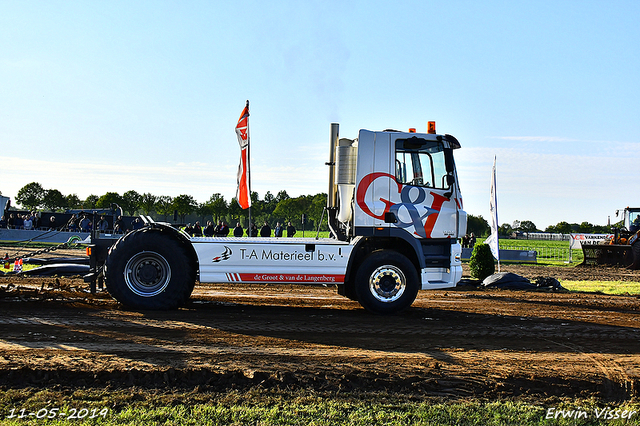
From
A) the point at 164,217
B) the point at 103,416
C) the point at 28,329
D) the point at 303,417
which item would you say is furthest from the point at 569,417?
the point at 164,217

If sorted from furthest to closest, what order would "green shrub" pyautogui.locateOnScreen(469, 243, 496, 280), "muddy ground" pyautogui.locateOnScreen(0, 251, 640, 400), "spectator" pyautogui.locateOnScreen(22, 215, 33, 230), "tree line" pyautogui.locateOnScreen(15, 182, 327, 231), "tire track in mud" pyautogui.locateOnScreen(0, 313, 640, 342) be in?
"tree line" pyautogui.locateOnScreen(15, 182, 327, 231)
"spectator" pyautogui.locateOnScreen(22, 215, 33, 230)
"green shrub" pyautogui.locateOnScreen(469, 243, 496, 280)
"tire track in mud" pyautogui.locateOnScreen(0, 313, 640, 342)
"muddy ground" pyautogui.locateOnScreen(0, 251, 640, 400)

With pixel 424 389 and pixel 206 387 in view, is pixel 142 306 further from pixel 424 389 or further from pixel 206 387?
pixel 424 389

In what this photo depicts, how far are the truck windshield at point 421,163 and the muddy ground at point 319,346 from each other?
7.66ft

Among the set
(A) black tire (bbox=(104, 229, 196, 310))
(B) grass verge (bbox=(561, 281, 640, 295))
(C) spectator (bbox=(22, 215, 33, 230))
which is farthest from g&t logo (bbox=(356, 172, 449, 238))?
(C) spectator (bbox=(22, 215, 33, 230))

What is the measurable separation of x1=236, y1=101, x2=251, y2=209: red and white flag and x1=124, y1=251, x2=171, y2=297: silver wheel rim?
12.4 feet

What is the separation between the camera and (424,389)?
518cm

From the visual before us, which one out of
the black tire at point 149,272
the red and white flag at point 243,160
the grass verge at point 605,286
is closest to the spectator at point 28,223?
the red and white flag at point 243,160

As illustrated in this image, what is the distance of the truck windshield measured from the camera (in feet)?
30.5

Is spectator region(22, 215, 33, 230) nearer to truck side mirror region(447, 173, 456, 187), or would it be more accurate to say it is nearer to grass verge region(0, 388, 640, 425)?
truck side mirror region(447, 173, 456, 187)

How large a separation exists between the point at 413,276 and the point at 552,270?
48.6ft

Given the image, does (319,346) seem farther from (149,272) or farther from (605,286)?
(605,286)

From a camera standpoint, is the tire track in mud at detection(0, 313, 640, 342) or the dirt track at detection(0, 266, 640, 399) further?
the tire track in mud at detection(0, 313, 640, 342)

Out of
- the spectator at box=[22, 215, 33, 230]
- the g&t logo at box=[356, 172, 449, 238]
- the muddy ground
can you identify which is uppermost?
the g&t logo at box=[356, 172, 449, 238]

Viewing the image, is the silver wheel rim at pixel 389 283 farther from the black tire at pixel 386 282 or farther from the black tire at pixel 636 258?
the black tire at pixel 636 258
